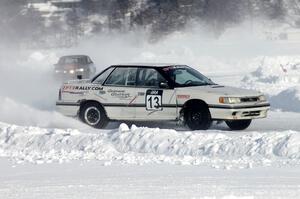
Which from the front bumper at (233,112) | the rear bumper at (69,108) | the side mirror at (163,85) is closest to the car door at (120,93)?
the side mirror at (163,85)

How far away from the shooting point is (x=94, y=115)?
656 inches

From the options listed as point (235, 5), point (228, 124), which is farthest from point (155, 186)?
point (235, 5)

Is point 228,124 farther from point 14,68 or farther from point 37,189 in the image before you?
point 14,68

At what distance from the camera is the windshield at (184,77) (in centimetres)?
1608

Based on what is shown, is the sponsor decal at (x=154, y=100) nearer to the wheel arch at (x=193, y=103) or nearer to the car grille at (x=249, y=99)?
the wheel arch at (x=193, y=103)

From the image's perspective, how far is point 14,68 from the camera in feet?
160

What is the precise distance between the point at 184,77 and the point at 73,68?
18.1m

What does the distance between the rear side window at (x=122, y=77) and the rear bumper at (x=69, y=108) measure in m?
0.89

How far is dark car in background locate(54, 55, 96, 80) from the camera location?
111ft

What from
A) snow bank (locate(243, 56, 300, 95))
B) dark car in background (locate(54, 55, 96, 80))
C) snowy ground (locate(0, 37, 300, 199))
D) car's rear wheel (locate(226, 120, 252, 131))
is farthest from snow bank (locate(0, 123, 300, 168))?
dark car in background (locate(54, 55, 96, 80))

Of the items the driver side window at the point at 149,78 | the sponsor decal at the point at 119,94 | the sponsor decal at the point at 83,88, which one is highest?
the driver side window at the point at 149,78

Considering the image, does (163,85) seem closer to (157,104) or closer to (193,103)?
(157,104)

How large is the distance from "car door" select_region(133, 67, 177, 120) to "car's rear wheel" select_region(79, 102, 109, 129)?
0.88 meters

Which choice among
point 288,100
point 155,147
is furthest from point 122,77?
point 288,100
